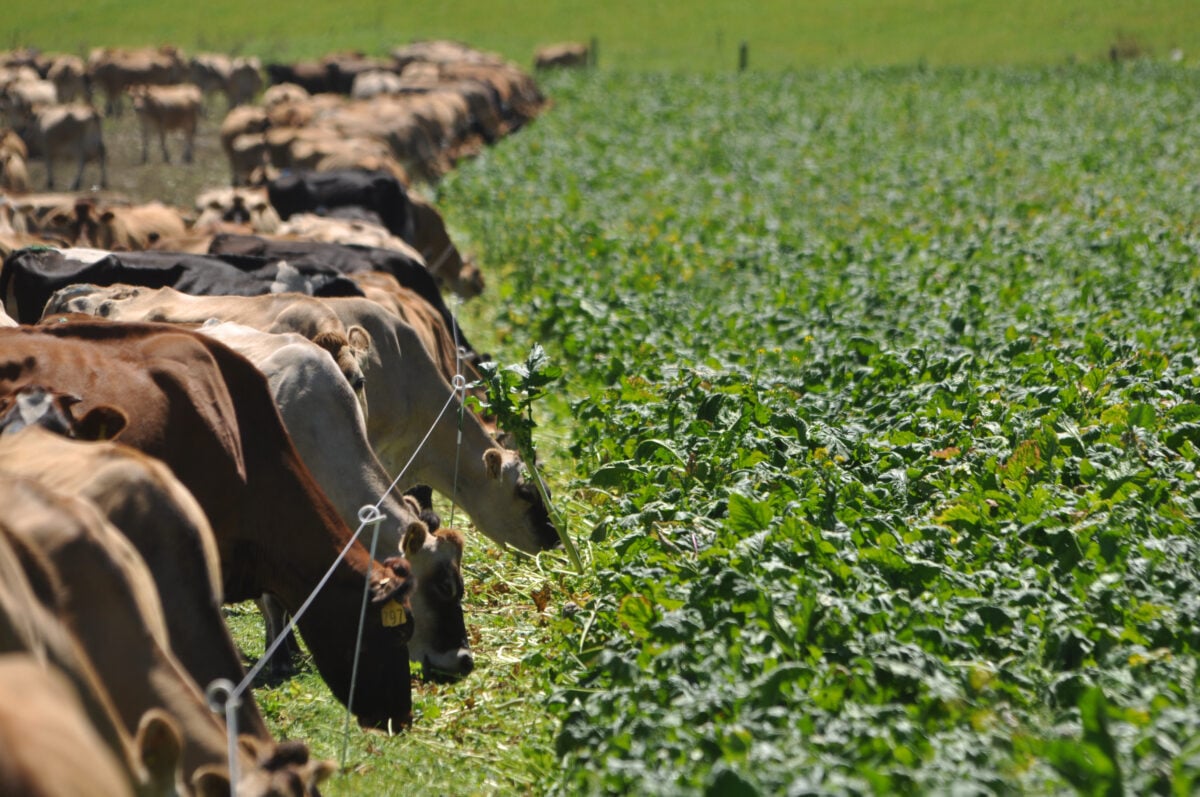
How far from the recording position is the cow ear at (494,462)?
28.1ft

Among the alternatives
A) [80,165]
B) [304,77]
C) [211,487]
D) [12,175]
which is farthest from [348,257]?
[304,77]

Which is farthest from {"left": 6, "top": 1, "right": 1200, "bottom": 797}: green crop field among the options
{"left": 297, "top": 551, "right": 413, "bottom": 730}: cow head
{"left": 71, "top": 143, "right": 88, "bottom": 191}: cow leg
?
{"left": 71, "top": 143, "right": 88, "bottom": 191}: cow leg

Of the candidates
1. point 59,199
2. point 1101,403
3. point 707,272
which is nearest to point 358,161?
point 59,199

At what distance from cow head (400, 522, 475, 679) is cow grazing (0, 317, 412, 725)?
2.06ft

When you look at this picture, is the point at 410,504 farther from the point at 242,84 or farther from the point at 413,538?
the point at 242,84

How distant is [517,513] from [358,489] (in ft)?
6.58

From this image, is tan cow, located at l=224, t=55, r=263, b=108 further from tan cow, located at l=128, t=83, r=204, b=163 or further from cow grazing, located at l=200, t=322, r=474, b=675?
cow grazing, located at l=200, t=322, r=474, b=675

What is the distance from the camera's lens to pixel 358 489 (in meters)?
6.89

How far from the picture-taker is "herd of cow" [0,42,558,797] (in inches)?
152

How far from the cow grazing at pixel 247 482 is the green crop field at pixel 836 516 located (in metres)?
0.45

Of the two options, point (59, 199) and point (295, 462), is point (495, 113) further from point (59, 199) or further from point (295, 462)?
point (295, 462)

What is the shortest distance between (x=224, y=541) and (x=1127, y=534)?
390 cm

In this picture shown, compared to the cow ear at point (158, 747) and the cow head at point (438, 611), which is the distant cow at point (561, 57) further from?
the cow ear at point (158, 747)

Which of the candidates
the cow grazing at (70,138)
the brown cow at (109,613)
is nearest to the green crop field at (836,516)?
the brown cow at (109,613)
